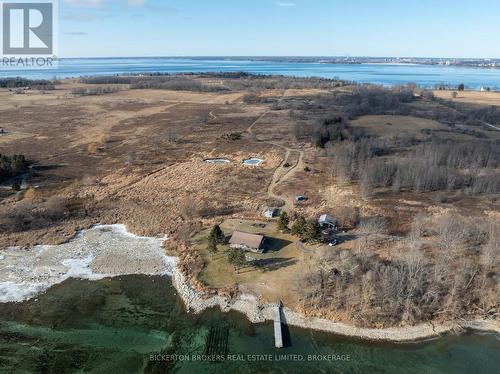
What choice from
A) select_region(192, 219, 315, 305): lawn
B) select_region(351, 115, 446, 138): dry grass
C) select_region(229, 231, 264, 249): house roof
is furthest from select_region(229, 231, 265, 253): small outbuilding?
select_region(351, 115, 446, 138): dry grass

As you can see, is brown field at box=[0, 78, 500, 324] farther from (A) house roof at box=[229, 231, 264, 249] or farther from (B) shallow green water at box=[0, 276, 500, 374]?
(B) shallow green water at box=[0, 276, 500, 374]

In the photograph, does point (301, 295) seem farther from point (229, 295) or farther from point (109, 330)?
point (109, 330)

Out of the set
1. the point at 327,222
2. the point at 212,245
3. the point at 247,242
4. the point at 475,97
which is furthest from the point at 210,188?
the point at 475,97

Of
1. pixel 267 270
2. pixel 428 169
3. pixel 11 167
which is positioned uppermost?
pixel 428 169

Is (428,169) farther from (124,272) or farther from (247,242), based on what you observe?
(124,272)

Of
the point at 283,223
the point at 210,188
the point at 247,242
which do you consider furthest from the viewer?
the point at 210,188
